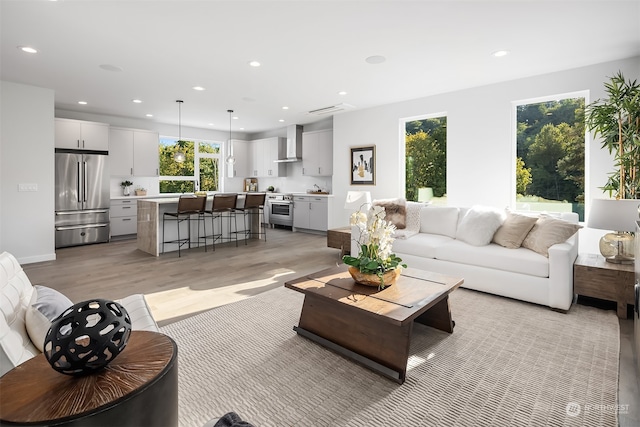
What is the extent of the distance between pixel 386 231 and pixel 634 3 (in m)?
2.89

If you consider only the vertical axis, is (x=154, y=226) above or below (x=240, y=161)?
below

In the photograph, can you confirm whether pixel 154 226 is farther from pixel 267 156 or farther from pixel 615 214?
pixel 615 214

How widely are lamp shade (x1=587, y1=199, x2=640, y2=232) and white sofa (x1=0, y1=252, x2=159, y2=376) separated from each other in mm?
3649

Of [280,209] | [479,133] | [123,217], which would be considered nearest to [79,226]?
[123,217]

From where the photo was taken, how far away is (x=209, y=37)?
10.9 feet

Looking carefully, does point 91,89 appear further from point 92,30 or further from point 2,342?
point 2,342

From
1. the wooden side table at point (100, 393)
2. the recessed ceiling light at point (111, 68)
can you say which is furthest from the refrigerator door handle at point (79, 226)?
the wooden side table at point (100, 393)

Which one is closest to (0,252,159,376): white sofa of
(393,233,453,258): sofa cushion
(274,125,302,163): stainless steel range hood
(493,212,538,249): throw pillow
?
(393,233,453,258): sofa cushion

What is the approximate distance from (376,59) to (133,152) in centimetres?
581

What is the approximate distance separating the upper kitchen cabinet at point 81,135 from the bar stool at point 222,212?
272 cm

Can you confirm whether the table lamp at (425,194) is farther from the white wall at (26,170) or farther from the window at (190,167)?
the white wall at (26,170)

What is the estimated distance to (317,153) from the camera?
7855 mm

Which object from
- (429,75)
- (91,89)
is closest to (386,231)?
(429,75)

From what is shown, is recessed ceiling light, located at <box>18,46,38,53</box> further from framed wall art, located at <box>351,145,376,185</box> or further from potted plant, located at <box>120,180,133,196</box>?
framed wall art, located at <box>351,145,376,185</box>
